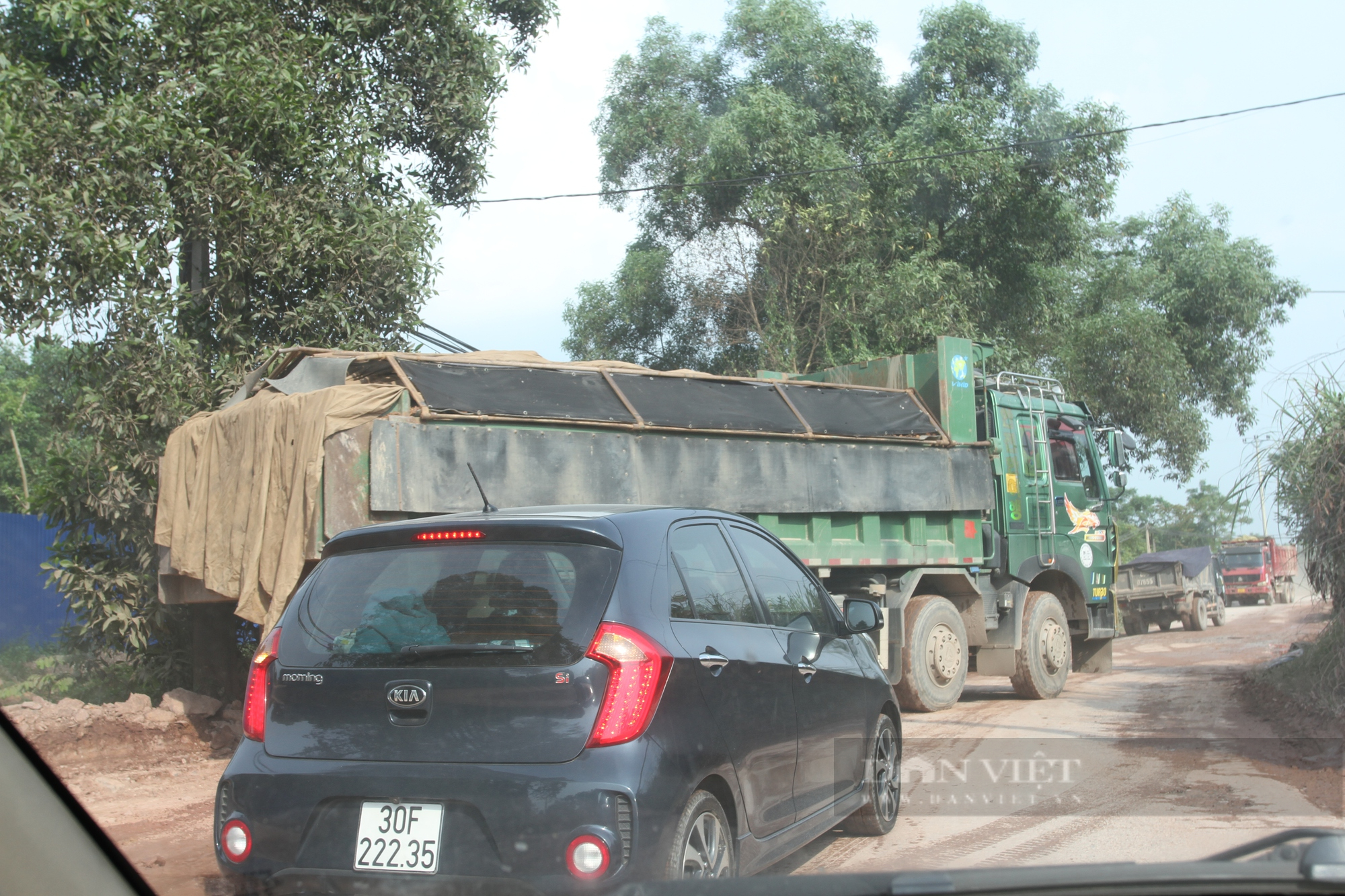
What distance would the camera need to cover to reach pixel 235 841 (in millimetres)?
3475

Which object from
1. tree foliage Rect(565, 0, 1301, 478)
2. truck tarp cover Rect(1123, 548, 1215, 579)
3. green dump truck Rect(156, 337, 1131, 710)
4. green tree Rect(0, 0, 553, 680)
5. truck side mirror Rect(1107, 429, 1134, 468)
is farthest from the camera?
truck tarp cover Rect(1123, 548, 1215, 579)

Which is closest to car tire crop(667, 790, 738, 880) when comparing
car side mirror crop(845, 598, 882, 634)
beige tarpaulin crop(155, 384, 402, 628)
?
car side mirror crop(845, 598, 882, 634)

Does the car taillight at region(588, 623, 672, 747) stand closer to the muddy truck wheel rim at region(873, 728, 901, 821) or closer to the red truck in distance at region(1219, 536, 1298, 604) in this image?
the muddy truck wheel rim at region(873, 728, 901, 821)

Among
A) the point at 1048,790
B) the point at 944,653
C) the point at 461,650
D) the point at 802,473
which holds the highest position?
the point at 802,473

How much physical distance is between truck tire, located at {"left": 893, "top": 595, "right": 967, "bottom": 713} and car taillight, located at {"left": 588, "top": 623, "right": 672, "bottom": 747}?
7151mm

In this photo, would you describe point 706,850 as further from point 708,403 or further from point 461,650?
point 708,403

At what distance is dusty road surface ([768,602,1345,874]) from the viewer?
208 inches

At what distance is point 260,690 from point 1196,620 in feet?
80.9

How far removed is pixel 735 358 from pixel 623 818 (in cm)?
1848

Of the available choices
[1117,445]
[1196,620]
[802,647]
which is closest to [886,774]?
[802,647]

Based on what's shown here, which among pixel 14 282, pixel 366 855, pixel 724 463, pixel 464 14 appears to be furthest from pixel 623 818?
→ pixel 464 14

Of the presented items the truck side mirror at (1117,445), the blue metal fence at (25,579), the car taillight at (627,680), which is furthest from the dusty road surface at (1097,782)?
the blue metal fence at (25,579)

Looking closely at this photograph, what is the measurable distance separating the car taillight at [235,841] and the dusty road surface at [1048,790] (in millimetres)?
1519

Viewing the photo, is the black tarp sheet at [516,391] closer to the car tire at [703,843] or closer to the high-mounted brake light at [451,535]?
the high-mounted brake light at [451,535]
